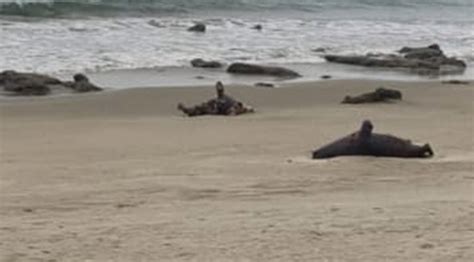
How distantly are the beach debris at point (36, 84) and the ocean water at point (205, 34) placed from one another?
6.04 feet

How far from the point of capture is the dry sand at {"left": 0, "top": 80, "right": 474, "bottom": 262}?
222 inches

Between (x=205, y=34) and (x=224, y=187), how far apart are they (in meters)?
A: 19.0

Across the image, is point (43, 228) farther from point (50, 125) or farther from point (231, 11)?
point (231, 11)

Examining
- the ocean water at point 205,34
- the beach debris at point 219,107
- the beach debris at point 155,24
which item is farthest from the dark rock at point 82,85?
the beach debris at point 155,24

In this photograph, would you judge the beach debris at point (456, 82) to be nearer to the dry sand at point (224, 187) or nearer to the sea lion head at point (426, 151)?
the dry sand at point (224, 187)

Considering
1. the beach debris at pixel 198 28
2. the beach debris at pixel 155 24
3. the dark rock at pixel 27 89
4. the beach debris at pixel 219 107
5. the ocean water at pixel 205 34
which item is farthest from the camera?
the beach debris at pixel 155 24

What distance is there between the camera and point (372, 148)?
9.24 m

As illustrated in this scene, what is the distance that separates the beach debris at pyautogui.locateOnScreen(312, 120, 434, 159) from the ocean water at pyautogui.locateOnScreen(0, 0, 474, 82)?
9.09 metres

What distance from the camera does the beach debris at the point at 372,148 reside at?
9.22m

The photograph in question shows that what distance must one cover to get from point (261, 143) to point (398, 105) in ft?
14.5

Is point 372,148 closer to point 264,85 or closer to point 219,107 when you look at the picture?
point 219,107

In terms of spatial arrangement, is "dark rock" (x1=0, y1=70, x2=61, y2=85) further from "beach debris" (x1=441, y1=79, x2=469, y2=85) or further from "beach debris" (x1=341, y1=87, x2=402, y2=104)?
"beach debris" (x1=441, y1=79, x2=469, y2=85)

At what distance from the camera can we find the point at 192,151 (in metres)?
10.1

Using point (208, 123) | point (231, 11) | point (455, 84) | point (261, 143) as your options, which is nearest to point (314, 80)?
point (455, 84)
